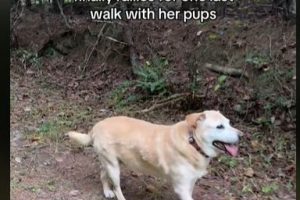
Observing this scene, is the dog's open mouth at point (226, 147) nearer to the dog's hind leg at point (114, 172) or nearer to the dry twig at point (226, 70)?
the dry twig at point (226, 70)

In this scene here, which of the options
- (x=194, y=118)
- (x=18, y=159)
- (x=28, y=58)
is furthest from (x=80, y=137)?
(x=194, y=118)

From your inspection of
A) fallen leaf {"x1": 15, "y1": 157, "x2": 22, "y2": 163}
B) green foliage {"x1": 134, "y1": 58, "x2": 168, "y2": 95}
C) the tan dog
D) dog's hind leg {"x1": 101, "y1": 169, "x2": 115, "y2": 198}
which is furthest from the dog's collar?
fallen leaf {"x1": 15, "y1": 157, "x2": 22, "y2": 163}

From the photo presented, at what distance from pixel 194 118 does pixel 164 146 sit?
160mm

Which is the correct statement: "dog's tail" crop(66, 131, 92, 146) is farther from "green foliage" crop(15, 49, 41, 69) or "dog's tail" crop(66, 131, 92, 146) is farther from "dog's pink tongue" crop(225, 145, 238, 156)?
→ "dog's pink tongue" crop(225, 145, 238, 156)

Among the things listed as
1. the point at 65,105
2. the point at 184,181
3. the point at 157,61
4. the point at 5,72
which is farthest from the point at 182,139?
the point at 5,72

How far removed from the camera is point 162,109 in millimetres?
2549

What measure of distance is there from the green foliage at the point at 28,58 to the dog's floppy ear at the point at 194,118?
0.61 m

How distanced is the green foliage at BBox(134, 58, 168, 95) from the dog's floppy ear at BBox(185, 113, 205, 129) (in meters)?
0.17

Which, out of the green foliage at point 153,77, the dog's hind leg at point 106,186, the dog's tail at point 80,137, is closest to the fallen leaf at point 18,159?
the dog's tail at point 80,137

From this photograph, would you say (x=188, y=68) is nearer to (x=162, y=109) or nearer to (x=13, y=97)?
(x=162, y=109)

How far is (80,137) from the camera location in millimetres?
2574

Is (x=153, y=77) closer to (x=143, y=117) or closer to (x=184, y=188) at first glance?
(x=143, y=117)

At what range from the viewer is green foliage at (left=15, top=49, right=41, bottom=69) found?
8.31 ft

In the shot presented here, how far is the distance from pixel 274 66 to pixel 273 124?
0.20 metres
